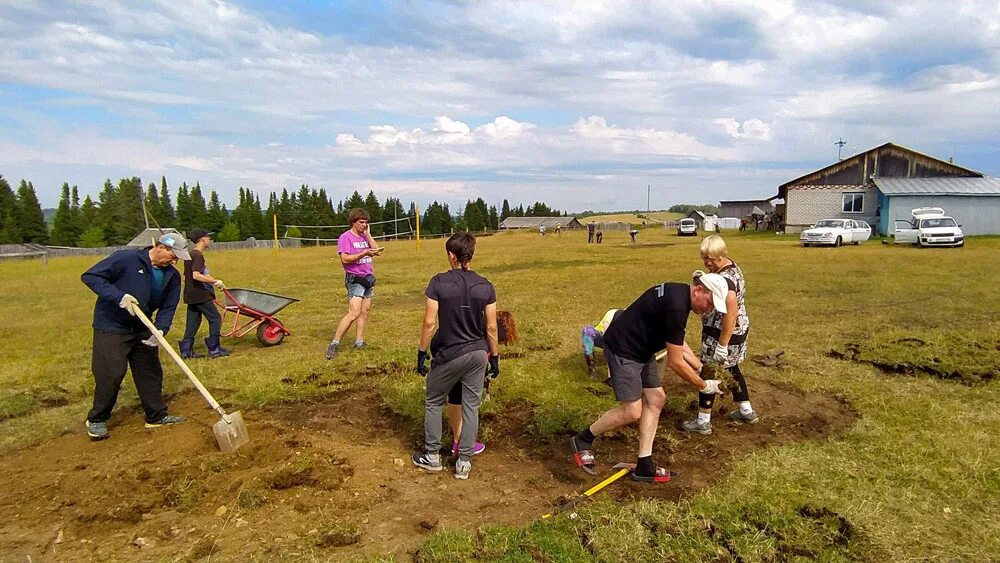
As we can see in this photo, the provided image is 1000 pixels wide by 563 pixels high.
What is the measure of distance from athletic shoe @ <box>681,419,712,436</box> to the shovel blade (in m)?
3.90

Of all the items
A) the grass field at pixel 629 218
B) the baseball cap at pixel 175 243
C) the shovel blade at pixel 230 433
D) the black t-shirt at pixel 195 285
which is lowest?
the shovel blade at pixel 230 433

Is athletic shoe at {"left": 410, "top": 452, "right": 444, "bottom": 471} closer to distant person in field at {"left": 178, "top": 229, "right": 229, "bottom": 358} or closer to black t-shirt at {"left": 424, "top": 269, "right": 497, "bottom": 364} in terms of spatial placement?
black t-shirt at {"left": 424, "top": 269, "right": 497, "bottom": 364}

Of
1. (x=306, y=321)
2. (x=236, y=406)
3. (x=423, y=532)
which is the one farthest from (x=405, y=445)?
(x=306, y=321)

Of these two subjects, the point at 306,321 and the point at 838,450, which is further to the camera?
the point at 306,321

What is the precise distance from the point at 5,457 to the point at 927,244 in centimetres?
3243

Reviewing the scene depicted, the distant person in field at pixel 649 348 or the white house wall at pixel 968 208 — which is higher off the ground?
the white house wall at pixel 968 208

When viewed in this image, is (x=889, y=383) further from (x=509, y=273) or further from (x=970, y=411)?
(x=509, y=273)

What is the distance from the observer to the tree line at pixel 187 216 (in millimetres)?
65312

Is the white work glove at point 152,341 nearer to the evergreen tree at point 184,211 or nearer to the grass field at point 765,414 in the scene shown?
the grass field at point 765,414

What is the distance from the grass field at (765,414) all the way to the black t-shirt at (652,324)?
105 cm

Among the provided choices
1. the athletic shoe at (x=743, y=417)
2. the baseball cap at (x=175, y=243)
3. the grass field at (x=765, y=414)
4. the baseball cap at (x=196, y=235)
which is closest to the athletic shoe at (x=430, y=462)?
the grass field at (x=765, y=414)

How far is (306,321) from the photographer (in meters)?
11.4

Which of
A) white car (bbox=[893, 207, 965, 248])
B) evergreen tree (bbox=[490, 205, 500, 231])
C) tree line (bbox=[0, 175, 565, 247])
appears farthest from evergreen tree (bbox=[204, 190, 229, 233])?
white car (bbox=[893, 207, 965, 248])

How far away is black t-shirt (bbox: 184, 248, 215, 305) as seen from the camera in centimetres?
807
